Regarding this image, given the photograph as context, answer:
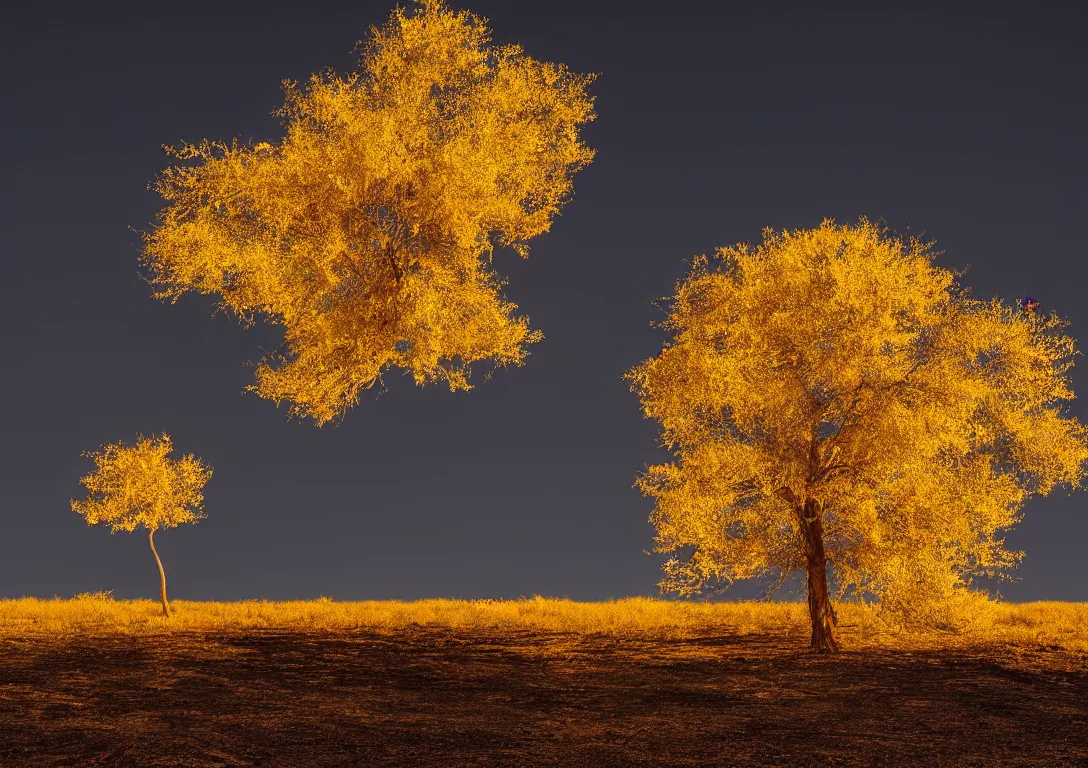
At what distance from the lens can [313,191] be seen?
A: 81.9 ft

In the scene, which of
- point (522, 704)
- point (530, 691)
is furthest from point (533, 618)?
point (522, 704)

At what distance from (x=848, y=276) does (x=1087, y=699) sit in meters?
10.6

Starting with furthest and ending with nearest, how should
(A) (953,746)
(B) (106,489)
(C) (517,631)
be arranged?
(B) (106,489) → (C) (517,631) → (A) (953,746)

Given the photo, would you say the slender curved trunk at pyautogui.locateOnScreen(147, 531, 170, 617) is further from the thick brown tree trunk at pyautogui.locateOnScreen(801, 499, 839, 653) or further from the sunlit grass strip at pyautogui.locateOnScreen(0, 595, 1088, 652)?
the thick brown tree trunk at pyautogui.locateOnScreen(801, 499, 839, 653)

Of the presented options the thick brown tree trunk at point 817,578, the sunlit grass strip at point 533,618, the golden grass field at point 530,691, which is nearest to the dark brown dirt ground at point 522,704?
the golden grass field at point 530,691

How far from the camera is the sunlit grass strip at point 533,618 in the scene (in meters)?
29.7

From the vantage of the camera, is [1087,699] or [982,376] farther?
[982,376]

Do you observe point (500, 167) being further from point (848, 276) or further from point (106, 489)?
point (106, 489)

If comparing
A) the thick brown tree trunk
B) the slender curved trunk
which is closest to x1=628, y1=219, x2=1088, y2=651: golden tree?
the thick brown tree trunk

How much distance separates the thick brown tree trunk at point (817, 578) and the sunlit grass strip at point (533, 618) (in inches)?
69.3

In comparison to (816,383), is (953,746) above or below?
below

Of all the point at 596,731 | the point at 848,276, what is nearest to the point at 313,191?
the point at 848,276

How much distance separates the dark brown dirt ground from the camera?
1421 centimetres

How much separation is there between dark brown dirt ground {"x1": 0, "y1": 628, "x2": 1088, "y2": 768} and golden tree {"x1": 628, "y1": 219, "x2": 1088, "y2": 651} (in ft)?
8.51
